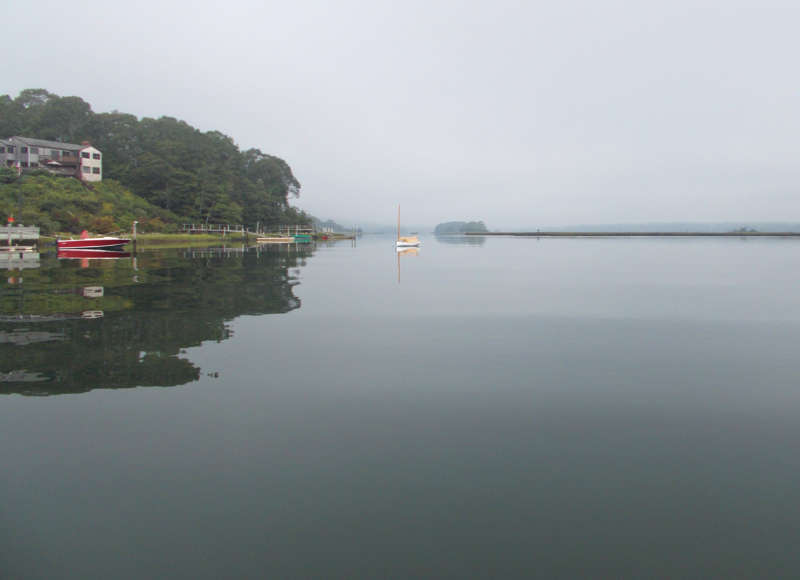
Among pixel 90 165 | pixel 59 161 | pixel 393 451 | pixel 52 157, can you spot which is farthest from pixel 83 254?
pixel 52 157

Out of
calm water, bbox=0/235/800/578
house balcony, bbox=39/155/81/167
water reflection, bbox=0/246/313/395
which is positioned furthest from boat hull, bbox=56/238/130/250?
house balcony, bbox=39/155/81/167

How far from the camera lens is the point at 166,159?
9581 cm

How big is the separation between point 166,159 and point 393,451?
104m

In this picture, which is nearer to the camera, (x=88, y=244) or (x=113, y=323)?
(x=113, y=323)

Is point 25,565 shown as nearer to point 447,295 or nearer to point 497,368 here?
point 497,368

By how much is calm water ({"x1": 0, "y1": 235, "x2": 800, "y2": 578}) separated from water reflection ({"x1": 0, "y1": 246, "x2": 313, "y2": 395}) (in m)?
0.12

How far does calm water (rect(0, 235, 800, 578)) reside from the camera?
187 inches

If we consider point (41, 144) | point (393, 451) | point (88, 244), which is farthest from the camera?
point (41, 144)

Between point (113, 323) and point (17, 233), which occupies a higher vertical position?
point (17, 233)

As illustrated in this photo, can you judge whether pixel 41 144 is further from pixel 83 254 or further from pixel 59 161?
pixel 83 254

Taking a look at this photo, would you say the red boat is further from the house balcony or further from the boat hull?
the house balcony

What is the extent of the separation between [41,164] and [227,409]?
103023mm

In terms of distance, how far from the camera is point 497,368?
11133mm

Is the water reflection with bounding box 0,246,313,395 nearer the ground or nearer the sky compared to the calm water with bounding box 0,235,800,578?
nearer the sky
